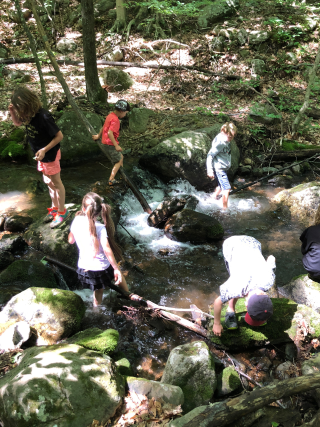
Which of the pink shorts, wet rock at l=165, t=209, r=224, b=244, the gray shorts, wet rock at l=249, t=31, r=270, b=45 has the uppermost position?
wet rock at l=249, t=31, r=270, b=45

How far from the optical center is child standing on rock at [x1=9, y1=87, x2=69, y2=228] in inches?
132

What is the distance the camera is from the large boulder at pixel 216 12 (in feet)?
43.0

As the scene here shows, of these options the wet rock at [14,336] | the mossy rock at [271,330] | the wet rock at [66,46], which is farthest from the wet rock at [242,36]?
the wet rock at [14,336]

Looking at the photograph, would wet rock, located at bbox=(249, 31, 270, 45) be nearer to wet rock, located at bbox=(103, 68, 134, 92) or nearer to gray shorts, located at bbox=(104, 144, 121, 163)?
wet rock, located at bbox=(103, 68, 134, 92)

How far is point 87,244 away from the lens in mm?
3371

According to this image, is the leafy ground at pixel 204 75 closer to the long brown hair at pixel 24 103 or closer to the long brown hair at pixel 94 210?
the long brown hair at pixel 24 103

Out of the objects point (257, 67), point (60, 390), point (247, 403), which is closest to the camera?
point (247, 403)

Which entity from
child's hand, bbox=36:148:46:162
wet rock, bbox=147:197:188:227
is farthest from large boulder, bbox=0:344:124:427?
wet rock, bbox=147:197:188:227

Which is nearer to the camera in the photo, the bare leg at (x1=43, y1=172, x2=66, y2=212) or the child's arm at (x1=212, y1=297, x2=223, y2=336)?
the child's arm at (x1=212, y1=297, x2=223, y2=336)

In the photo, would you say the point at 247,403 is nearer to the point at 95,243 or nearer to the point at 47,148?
the point at 95,243

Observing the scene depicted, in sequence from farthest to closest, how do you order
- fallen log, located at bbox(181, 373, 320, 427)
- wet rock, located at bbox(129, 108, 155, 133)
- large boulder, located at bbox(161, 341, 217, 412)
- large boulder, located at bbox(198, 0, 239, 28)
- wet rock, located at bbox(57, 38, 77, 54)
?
1. large boulder, located at bbox(198, 0, 239, 28)
2. wet rock, located at bbox(57, 38, 77, 54)
3. wet rock, located at bbox(129, 108, 155, 133)
4. large boulder, located at bbox(161, 341, 217, 412)
5. fallen log, located at bbox(181, 373, 320, 427)

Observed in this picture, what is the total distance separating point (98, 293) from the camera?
13.1 feet

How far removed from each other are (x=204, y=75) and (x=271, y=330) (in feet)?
34.6

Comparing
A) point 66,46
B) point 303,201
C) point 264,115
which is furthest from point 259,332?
point 66,46
